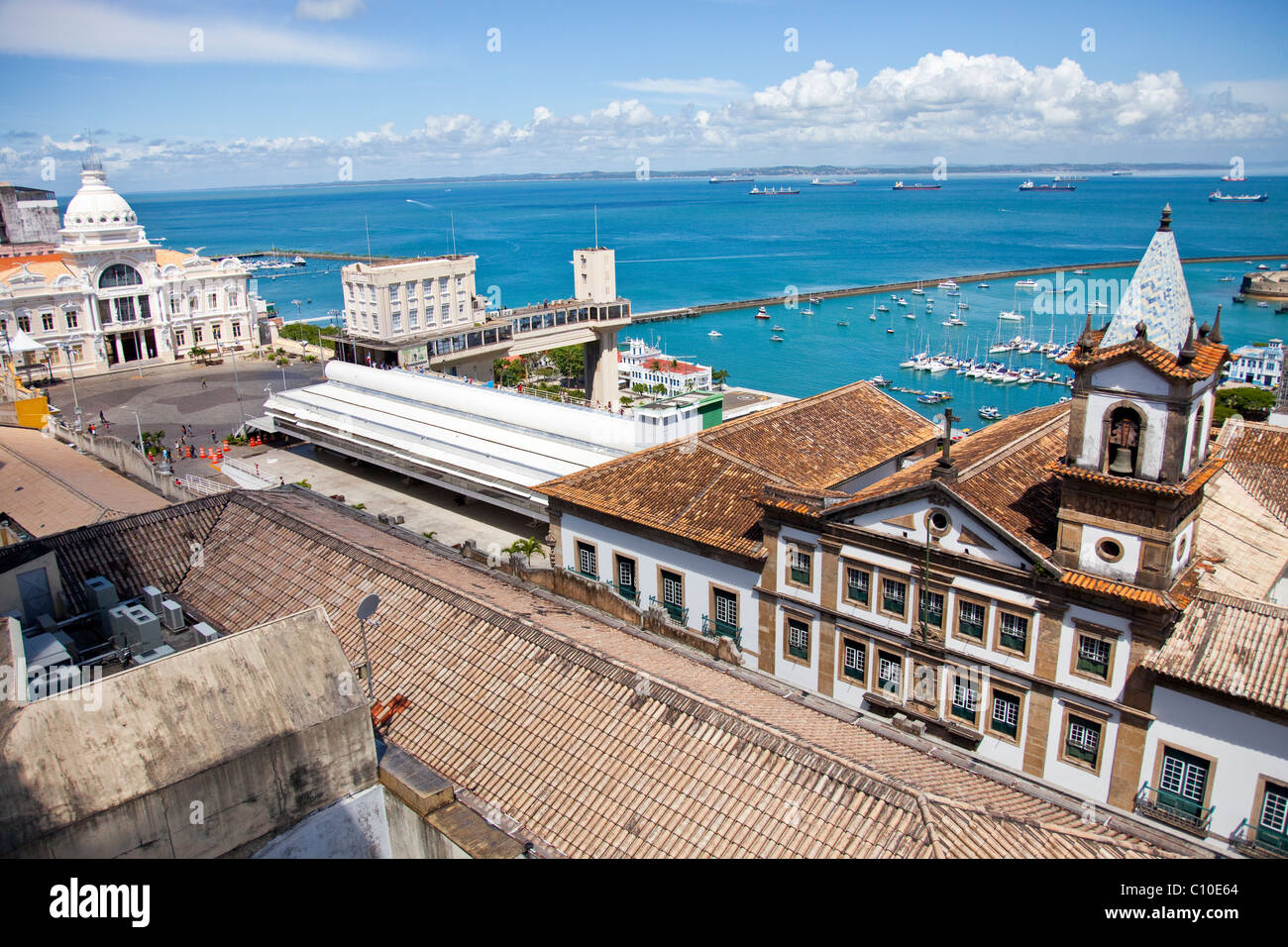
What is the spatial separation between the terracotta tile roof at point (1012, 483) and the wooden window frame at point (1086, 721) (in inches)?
152

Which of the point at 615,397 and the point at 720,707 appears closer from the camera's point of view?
the point at 720,707

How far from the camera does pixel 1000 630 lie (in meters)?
23.1

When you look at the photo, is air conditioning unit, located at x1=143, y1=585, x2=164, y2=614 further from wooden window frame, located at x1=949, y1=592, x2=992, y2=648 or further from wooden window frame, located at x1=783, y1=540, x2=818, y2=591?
wooden window frame, located at x1=949, y1=592, x2=992, y2=648

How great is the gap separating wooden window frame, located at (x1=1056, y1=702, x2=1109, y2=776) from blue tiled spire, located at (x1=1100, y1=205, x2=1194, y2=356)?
8.67 m

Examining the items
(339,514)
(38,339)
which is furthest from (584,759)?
(38,339)

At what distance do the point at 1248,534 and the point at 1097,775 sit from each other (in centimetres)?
972

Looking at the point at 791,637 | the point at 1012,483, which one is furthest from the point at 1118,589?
the point at 791,637

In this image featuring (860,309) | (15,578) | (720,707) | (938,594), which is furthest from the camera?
(860,309)

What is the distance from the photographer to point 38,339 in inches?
3132

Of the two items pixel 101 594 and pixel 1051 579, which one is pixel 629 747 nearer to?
pixel 1051 579

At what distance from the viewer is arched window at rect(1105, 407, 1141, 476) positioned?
832 inches

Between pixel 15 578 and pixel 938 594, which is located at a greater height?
pixel 15 578
